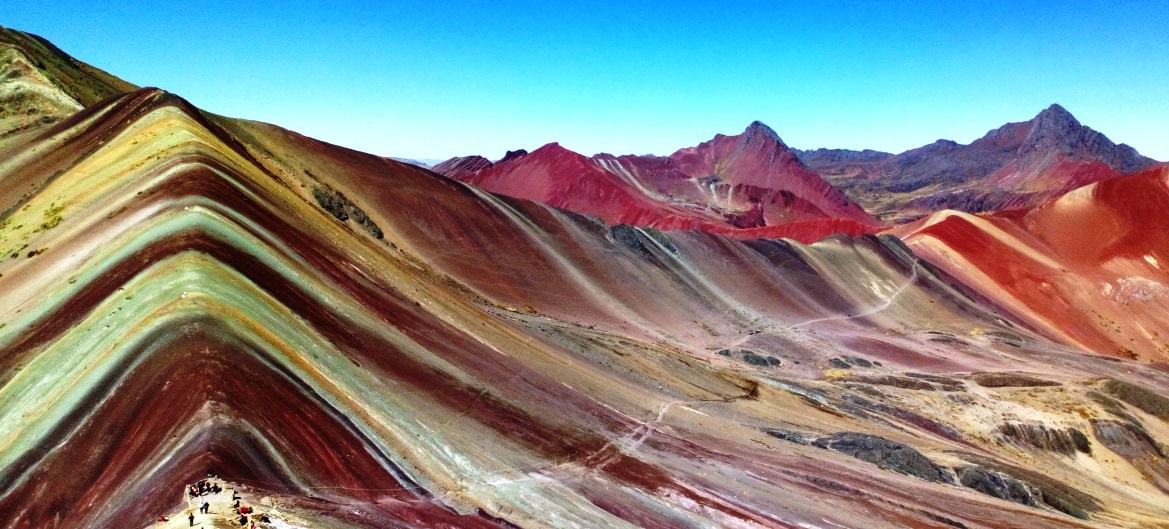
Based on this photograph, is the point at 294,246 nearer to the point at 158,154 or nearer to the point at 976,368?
the point at 158,154

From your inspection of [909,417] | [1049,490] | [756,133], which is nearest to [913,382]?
[909,417]

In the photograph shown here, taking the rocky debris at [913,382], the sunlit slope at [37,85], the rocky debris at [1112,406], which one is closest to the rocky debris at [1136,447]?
the rocky debris at [1112,406]

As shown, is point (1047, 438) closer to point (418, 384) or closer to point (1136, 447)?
point (1136, 447)

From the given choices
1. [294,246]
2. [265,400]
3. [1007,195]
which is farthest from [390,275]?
[1007,195]

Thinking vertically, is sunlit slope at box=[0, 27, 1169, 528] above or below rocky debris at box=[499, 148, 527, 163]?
below

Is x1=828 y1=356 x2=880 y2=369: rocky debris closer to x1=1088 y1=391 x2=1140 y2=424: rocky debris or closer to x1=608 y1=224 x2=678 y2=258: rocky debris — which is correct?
x1=1088 y1=391 x2=1140 y2=424: rocky debris

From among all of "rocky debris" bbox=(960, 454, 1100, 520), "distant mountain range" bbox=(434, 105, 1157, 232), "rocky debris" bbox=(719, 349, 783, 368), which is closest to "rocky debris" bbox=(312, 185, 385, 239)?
"rocky debris" bbox=(719, 349, 783, 368)
